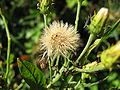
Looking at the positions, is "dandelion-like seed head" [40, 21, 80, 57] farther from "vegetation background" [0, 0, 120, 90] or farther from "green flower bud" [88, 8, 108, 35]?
"vegetation background" [0, 0, 120, 90]

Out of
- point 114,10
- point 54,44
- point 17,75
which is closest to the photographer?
point 54,44

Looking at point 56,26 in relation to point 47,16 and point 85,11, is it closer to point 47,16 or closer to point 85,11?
point 47,16

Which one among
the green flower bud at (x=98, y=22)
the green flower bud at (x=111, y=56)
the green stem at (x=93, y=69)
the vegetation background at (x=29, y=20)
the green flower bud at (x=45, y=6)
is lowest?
the vegetation background at (x=29, y=20)

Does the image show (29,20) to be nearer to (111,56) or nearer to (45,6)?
(45,6)

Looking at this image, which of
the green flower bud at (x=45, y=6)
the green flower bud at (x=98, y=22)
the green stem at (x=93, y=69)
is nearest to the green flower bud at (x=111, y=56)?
the green stem at (x=93, y=69)

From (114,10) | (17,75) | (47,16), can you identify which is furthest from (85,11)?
(47,16)

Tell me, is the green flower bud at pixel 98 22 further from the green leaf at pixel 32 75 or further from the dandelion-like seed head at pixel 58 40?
the green leaf at pixel 32 75
